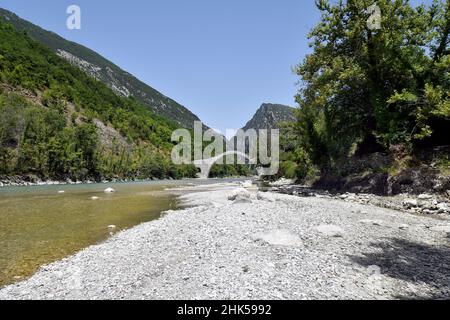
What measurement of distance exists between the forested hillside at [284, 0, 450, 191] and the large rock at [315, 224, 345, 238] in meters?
14.1

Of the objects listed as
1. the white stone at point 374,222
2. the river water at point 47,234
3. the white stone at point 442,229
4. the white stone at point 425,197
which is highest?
the white stone at point 425,197

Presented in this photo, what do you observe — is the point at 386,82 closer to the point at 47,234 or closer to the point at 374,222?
the point at 374,222

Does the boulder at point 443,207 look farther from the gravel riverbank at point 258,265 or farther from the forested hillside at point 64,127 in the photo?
the forested hillside at point 64,127

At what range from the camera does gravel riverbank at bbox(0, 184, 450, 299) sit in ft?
19.1

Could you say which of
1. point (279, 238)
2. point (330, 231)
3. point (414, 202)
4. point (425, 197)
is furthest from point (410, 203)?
point (279, 238)

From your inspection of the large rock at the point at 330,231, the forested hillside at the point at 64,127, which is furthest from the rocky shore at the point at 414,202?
the forested hillside at the point at 64,127

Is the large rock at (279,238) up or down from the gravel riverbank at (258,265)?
A: up

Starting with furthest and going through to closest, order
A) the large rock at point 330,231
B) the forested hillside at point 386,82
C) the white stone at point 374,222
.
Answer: the forested hillside at point 386,82, the white stone at point 374,222, the large rock at point 330,231

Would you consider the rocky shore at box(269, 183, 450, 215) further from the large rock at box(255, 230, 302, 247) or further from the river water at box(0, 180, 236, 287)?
the river water at box(0, 180, 236, 287)

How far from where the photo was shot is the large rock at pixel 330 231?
31.9 feet

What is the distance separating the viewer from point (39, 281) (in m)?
7.39

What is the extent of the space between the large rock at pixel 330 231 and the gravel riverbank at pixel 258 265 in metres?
0.03

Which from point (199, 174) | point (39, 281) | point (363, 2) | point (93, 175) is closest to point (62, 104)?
point (93, 175)
